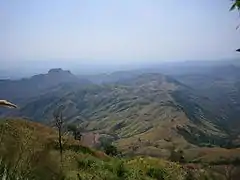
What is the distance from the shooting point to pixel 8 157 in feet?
29.5

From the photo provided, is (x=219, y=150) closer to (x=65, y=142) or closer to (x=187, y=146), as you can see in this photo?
(x=187, y=146)

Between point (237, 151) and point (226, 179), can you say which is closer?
point (226, 179)

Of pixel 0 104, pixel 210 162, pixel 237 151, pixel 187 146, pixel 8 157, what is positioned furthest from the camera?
pixel 187 146

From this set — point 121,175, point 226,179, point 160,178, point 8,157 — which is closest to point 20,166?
point 8,157

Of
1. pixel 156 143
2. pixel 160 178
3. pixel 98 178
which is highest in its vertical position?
pixel 98 178

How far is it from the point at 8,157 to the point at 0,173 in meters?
1.47

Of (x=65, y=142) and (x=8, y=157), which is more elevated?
(x=8, y=157)

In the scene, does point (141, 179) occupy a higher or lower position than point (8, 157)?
lower

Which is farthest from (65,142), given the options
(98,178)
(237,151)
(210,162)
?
(237,151)

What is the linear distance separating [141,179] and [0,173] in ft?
81.8

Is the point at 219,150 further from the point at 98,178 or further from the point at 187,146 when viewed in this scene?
the point at 98,178

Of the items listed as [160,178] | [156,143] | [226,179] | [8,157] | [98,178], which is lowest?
[156,143]

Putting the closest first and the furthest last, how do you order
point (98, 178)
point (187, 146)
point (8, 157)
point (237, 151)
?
point (8, 157) < point (98, 178) < point (237, 151) < point (187, 146)

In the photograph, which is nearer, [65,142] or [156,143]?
[65,142]
